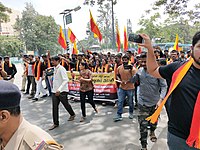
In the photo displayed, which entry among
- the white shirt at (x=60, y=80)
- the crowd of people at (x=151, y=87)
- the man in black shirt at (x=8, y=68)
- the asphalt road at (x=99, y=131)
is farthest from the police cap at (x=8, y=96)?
the man in black shirt at (x=8, y=68)

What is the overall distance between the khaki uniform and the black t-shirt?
43.0 inches

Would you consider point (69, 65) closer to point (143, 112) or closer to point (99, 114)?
point (99, 114)

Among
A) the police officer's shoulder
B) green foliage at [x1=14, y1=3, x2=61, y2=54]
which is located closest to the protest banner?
the police officer's shoulder

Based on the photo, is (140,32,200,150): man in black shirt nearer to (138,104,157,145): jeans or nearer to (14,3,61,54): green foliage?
(138,104,157,145): jeans

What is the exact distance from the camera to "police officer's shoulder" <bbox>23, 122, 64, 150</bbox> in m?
1.04

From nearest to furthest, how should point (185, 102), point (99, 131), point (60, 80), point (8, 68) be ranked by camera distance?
1. point (185, 102)
2. point (99, 131)
3. point (60, 80)
4. point (8, 68)

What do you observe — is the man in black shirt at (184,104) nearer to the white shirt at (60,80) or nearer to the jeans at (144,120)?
the jeans at (144,120)

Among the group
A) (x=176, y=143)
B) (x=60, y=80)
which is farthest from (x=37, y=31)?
(x=176, y=143)

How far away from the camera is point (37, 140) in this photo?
1.06 metres

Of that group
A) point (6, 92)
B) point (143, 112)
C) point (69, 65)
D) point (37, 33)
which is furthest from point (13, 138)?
point (37, 33)

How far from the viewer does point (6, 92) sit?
103 centimetres

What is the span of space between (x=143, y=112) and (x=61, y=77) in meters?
2.13

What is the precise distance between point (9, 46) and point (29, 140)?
50.5m

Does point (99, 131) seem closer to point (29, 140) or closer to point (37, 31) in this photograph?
point (29, 140)
